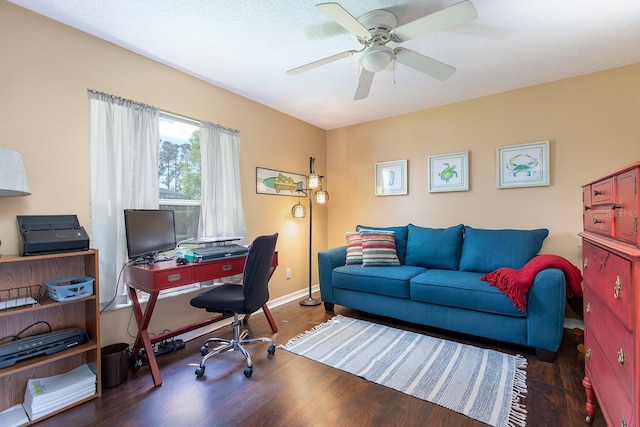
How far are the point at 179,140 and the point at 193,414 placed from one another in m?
2.18

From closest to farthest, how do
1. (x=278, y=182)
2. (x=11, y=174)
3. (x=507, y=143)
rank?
(x=11, y=174) < (x=507, y=143) < (x=278, y=182)

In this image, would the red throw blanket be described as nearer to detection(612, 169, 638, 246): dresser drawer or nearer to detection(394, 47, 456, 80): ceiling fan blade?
detection(612, 169, 638, 246): dresser drawer

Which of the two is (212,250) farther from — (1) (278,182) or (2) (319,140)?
(2) (319,140)

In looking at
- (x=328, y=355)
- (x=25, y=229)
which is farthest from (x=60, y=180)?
(x=328, y=355)

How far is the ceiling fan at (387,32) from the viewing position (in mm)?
1549

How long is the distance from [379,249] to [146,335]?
231 cm

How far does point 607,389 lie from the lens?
1.27 m

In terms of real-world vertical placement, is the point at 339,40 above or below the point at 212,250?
above

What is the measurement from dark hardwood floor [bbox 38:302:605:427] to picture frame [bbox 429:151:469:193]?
1855mm

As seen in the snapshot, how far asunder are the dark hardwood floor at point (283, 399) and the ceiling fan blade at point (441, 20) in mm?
2170

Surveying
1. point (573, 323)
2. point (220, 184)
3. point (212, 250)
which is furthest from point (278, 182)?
point (573, 323)

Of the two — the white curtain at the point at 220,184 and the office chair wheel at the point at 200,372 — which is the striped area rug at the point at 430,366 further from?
the white curtain at the point at 220,184

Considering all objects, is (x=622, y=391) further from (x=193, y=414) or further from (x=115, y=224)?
(x=115, y=224)

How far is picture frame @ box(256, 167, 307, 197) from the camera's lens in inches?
137
